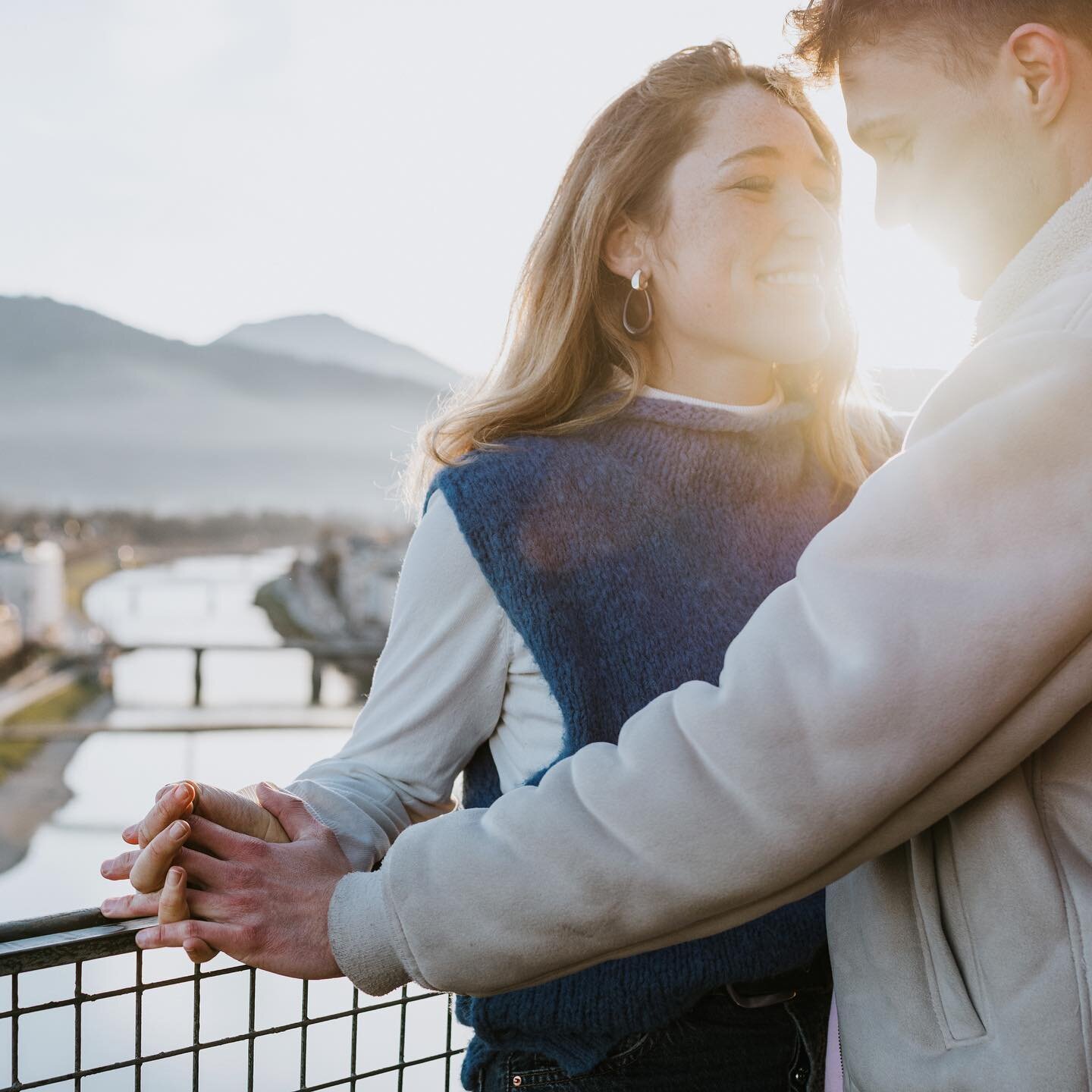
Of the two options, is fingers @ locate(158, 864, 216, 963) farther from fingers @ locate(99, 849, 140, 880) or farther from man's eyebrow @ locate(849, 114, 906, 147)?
man's eyebrow @ locate(849, 114, 906, 147)

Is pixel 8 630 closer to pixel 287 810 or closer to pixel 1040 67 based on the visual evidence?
pixel 287 810

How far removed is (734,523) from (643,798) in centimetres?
72

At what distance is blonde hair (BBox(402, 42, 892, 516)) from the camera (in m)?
1.50

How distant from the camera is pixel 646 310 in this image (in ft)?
5.16

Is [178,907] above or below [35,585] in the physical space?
above

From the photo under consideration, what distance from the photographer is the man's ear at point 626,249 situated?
1568mm

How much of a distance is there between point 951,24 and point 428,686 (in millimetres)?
876

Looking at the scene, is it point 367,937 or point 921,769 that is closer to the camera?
point 921,769

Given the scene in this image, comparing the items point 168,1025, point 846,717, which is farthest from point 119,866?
point 846,717

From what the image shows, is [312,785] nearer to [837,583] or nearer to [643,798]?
[643,798]

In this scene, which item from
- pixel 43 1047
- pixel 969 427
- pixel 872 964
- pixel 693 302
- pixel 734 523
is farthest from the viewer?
pixel 693 302

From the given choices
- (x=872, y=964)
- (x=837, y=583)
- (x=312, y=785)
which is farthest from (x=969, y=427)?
(x=312, y=785)

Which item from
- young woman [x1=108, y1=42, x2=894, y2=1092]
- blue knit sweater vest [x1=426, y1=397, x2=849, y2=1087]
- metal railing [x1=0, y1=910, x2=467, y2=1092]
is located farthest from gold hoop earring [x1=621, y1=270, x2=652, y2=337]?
metal railing [x1=0, y1=910, x2=467, y2=1092]

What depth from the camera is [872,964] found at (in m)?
0.78
